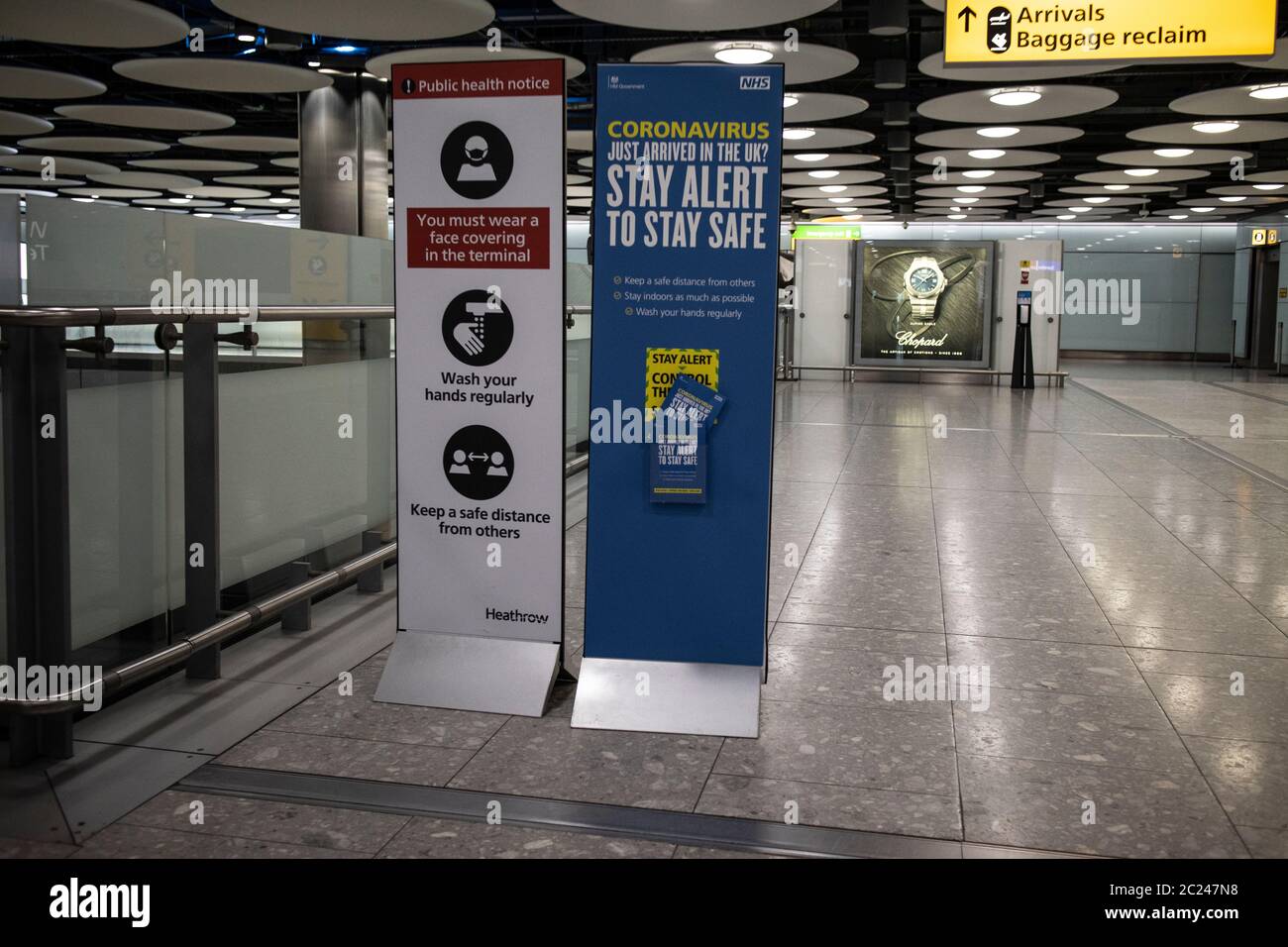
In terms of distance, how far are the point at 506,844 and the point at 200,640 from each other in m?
1.53

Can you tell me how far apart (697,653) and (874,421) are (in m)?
9.76

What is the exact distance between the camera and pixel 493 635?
12.7ft

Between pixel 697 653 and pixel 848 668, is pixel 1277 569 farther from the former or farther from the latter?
pixel 697 653

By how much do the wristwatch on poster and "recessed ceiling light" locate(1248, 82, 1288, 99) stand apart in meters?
8.22

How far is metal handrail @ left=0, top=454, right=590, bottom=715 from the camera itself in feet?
10.2

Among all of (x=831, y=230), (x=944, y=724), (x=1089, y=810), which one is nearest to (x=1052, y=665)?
(x=944, y=724)

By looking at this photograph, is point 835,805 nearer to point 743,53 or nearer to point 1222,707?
point 1222,707

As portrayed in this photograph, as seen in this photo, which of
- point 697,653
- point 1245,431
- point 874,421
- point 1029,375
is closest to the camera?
point 697,653

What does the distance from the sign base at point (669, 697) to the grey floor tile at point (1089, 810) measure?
2.28 feet

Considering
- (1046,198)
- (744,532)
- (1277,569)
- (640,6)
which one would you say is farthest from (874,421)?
(1046,198)

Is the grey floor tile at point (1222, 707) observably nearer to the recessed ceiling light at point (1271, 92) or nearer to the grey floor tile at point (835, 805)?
the grey floor tile at point (835, 805)

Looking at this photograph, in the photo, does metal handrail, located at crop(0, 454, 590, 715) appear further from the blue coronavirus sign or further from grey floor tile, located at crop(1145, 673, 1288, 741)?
grey floor tile, located at crop(1145, 673, 1288, 741)

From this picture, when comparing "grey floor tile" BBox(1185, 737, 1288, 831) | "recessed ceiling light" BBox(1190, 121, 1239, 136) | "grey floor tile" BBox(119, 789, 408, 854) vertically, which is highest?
"recessed ceiling light" BBox(1190, 121, 1239, 136)

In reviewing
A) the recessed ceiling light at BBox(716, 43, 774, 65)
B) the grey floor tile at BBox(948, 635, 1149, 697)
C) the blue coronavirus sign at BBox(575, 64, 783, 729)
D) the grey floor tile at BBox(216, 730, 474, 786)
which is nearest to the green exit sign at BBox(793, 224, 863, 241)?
the recessed ceiling light at BBox(716, 43, 774, 65)
